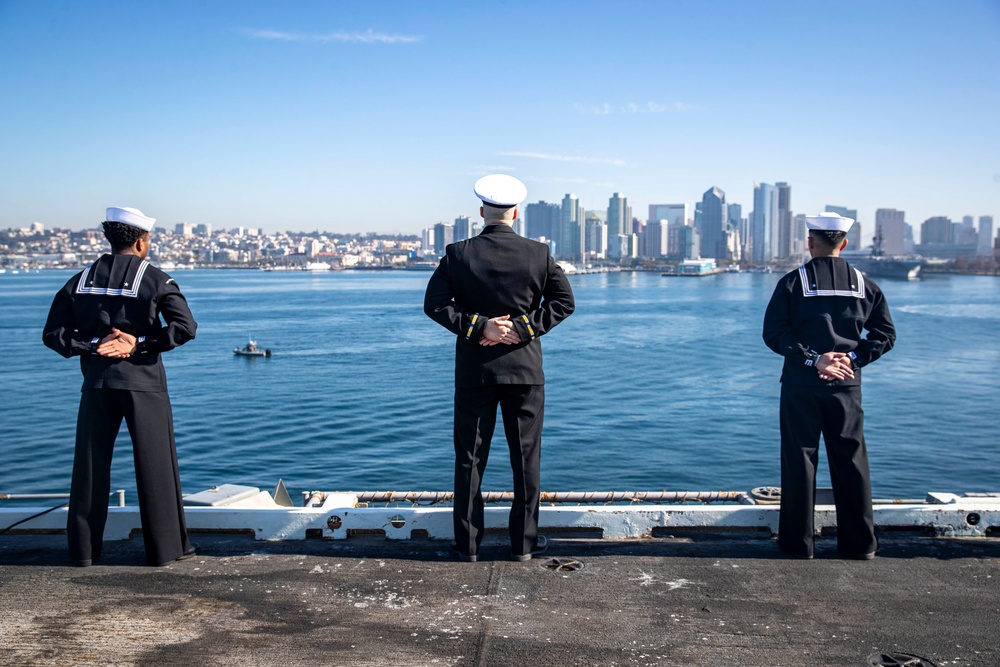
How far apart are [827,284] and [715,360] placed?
44960mm

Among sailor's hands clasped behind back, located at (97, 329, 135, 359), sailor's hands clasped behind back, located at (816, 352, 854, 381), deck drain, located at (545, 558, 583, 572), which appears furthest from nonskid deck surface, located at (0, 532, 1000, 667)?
sailor's hands clasped behind back, located at (97, 329, 135, 359)

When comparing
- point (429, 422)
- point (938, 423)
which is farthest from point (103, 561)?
point (938, 423)

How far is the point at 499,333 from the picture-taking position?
14.3 ft

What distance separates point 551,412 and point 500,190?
27.8 metres

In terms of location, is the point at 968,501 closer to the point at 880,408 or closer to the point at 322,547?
the point at 322,547

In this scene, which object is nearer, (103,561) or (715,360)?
(103,561)

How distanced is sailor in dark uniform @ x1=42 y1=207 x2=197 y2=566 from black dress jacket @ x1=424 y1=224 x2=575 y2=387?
1.39 m

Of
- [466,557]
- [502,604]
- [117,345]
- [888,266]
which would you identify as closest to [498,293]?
[466,557]

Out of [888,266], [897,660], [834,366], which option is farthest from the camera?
[888,266]

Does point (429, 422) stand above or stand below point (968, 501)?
below

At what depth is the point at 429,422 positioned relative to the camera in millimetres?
29594

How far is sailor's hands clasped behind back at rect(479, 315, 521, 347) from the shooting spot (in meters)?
4.34

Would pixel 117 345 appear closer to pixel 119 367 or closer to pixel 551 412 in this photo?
pixel 119 367

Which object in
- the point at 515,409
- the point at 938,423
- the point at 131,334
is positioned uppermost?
the point at 131,334
